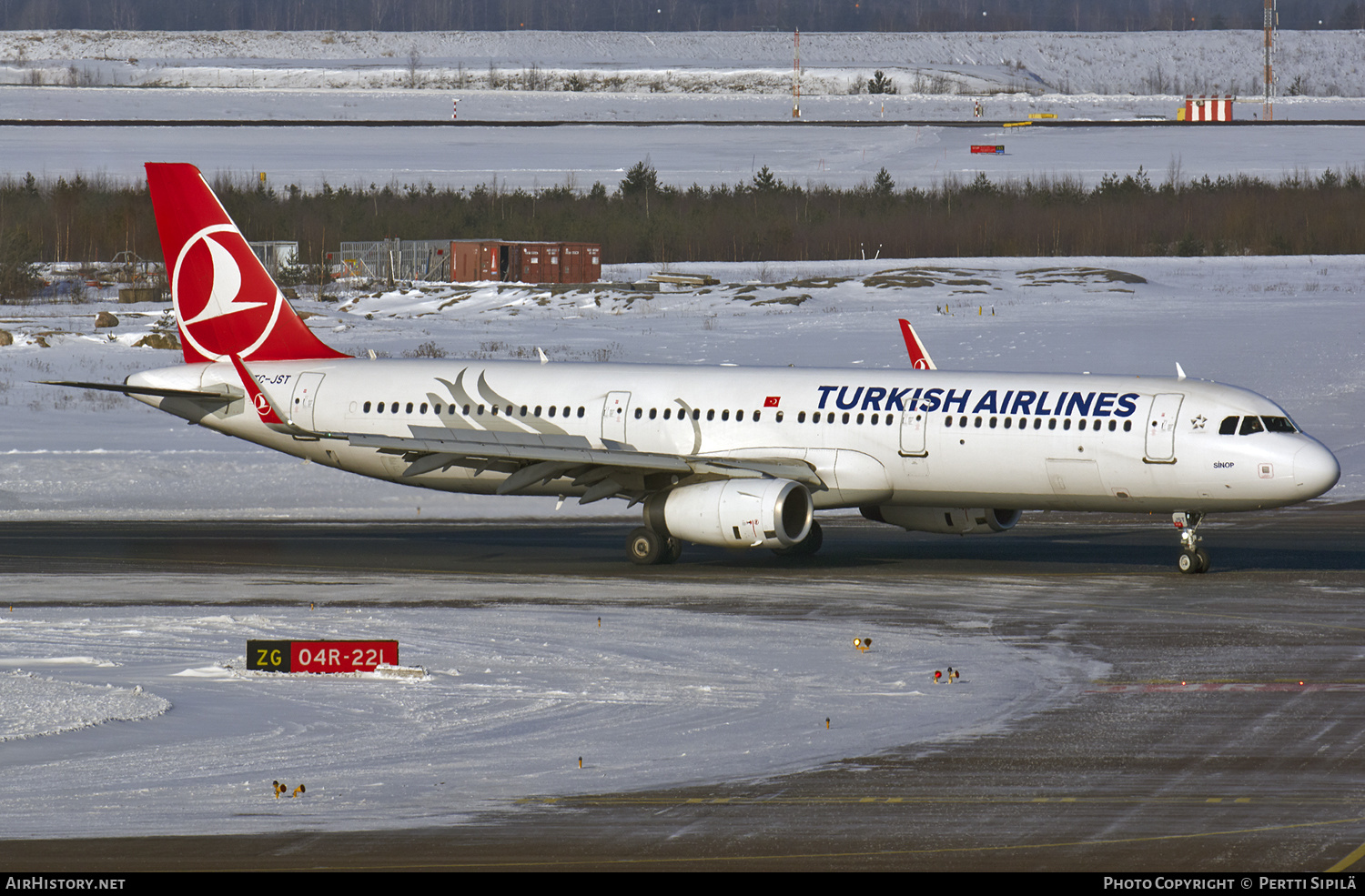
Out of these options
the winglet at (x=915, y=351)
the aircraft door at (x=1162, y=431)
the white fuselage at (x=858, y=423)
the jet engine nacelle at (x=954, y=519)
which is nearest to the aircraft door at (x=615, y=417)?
the white fuselage at (x=858, y=423)

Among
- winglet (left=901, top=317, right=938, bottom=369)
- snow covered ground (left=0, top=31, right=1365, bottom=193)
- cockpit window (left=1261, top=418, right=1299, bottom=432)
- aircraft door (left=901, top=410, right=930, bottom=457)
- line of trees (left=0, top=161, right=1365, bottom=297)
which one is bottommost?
aircraft door (left=901, top=410, right=930, bottom=457)

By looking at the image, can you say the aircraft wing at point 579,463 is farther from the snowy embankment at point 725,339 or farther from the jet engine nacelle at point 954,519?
the snowy embankment at point 725,339

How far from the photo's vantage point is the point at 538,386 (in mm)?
35656

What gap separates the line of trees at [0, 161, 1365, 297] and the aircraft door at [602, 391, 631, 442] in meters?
64.3

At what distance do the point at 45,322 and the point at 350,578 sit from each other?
46.8 m

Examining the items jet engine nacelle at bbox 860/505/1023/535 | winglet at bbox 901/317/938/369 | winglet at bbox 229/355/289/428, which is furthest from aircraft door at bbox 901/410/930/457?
winglet at bbox 229/355/289/428

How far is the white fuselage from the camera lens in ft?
101

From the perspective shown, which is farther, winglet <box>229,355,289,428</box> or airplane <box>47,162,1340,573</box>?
winglet <box>229,355,289,428</box>

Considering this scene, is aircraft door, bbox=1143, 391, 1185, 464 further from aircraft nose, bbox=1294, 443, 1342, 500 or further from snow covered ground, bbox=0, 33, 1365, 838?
snow covered ground, bbox=0, 33, 1365, 838

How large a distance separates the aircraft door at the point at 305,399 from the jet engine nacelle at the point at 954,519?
38.9 feet

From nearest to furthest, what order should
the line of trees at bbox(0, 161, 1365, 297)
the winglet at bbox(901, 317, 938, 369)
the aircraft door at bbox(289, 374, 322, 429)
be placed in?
the aircraft door at bbox(289, 374, 322, 429), the winglet at bbox(901, 317, 938, 369), the line of trees at bbox(0, 161, 1365, 297)

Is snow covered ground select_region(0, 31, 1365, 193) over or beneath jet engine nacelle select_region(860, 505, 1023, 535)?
over

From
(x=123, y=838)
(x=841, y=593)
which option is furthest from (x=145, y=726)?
(x=841, y=593)

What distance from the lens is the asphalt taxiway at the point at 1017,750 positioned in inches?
541
